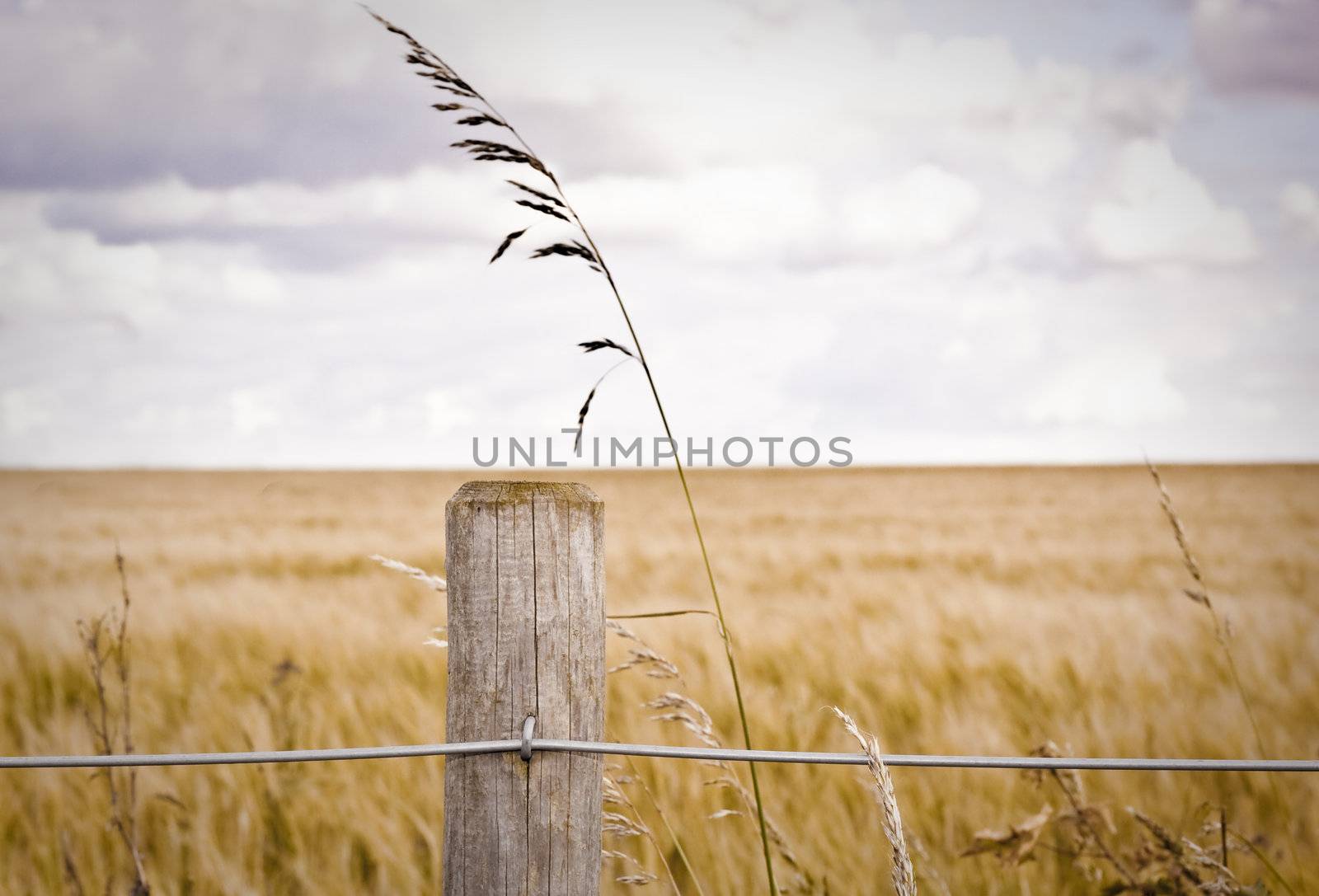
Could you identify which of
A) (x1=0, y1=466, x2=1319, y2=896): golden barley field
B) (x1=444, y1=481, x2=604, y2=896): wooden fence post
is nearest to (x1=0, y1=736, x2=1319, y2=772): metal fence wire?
(x1=444, y1=481, x2=604, y2=896): wooden fence post

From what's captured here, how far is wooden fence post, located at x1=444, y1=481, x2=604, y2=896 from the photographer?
1.11m

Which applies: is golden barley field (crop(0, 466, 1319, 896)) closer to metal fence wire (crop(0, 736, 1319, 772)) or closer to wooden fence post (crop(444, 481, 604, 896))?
metal fence wire (crop(0, 736, 1319, 772))

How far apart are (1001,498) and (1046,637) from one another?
17.6 meters

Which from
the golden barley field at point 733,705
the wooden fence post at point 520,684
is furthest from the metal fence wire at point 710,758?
the golden barley field at point 733,705

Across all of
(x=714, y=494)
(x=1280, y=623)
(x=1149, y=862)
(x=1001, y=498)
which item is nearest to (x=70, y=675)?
(x=1149, y=862)

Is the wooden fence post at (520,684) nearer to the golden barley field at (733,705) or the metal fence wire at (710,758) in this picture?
the metal fence wire at (710,758)

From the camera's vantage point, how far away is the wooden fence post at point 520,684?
111 cm

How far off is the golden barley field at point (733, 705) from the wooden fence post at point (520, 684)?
0.81m

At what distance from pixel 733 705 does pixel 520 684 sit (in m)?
2.78

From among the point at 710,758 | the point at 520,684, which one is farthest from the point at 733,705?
the point at 520,684

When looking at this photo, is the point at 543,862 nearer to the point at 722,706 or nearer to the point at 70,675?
the point at 722,706

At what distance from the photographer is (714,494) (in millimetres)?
27594

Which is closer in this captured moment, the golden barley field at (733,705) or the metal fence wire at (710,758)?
the metal fence wire at (710,758)

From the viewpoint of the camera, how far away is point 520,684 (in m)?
1.11
